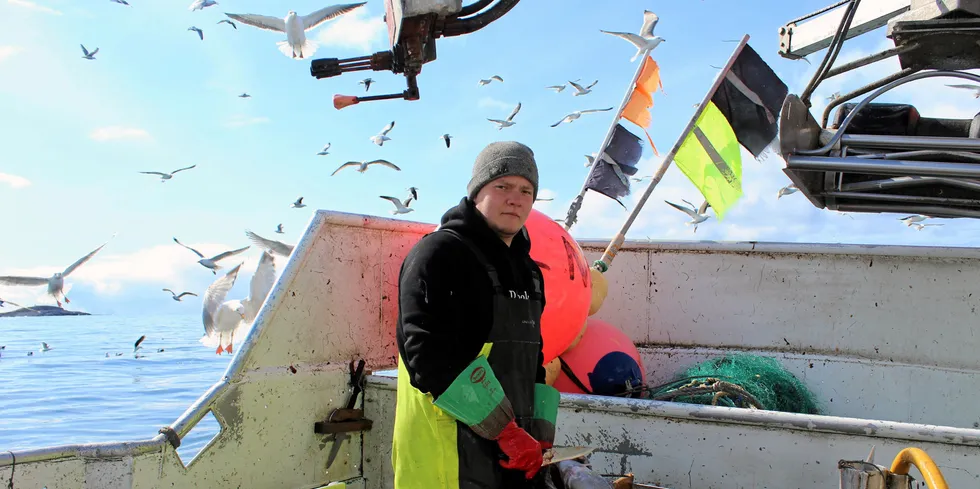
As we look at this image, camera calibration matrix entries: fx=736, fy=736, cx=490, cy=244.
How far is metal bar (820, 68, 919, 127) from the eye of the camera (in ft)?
6.98

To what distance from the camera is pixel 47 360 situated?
80.5 feet

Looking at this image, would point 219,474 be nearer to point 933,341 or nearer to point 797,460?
point 797,460

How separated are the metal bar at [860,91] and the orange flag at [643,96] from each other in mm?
3243

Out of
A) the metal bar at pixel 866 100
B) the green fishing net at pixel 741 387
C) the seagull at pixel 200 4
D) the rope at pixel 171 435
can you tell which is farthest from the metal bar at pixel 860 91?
the seagull at pixel 200 4

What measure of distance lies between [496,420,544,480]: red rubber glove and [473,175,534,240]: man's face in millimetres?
574

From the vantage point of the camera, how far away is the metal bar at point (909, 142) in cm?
194

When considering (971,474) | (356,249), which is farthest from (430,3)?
(971,474)

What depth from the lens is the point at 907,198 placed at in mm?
2268

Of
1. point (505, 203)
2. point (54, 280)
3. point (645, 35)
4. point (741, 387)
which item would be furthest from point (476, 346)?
point (54, 280)

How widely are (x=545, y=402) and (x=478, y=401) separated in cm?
39

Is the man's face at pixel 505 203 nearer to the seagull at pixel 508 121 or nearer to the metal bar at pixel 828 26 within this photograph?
the metal bar at pixel 828 26

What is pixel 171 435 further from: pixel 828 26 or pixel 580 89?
pixel 580 89

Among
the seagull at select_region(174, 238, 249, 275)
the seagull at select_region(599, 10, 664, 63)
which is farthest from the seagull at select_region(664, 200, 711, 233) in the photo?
the seagull at select_region(174, 238, 249, 275)

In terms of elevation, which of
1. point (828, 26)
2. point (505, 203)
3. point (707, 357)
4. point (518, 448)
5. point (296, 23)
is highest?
point (296, 23)
